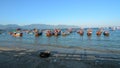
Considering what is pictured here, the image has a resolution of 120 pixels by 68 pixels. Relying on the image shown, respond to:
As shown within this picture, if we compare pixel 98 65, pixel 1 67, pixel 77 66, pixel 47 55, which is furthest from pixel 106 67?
pixel 1 67

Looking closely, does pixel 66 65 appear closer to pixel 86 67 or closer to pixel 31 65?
pixel 86 67

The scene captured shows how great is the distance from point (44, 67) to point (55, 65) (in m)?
1.06

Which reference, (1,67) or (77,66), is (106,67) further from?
(1,67)

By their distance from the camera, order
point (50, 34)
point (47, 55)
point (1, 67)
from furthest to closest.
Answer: point (50, 34), point (47, 55), point (1, 67)

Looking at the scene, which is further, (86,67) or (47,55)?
(47,55)

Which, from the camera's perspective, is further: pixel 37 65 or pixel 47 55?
pixel 47 55

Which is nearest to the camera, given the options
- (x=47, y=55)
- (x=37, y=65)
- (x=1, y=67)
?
(x=1, y=67)

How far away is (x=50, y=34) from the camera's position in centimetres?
7700

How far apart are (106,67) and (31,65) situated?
5.83m

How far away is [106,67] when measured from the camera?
15305 mm

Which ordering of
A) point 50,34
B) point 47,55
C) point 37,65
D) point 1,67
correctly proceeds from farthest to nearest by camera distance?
point 50,34 → point 47,55 → point 37,65 → point 1,67

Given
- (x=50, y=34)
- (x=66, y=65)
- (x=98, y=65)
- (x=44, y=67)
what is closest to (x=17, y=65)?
(x=44, y=67)

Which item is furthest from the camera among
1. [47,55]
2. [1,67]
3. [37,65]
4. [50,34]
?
[50,34]

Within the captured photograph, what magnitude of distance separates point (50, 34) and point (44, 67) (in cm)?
6205
